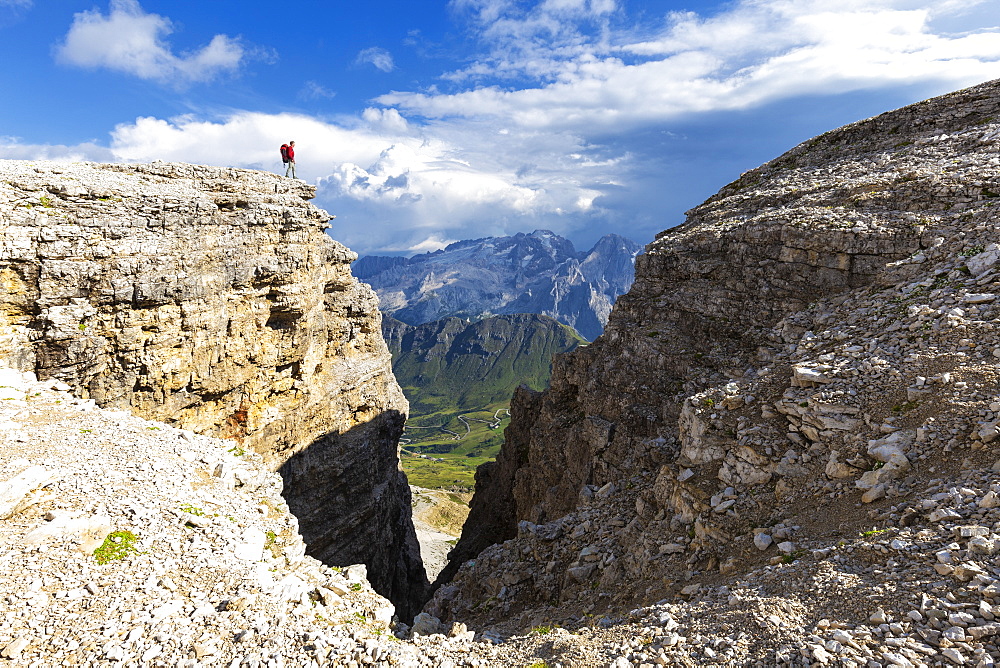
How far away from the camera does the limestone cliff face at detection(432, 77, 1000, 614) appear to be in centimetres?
2211

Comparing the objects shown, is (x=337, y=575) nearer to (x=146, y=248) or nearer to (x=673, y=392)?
(x=673, y=392)

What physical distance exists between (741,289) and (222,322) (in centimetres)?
4046

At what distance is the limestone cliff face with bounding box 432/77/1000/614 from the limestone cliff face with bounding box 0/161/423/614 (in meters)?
23.6

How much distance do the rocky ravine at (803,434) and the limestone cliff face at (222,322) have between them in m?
25.9

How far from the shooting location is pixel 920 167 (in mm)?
28297

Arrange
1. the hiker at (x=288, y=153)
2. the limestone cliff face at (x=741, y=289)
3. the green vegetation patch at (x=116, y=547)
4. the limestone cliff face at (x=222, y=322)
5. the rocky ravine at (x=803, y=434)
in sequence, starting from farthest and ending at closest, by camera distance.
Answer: the hiker at (x=288, y=153) < the limestone cliff face at (x=222, y=322) < the limestone cliff face at (x=741, y=289) < the green vegetation patch at (x=116, y=547) < the rocky ravine at (x=803, y=434)

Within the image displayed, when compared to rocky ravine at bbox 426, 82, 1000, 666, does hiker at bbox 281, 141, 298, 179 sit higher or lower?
higher

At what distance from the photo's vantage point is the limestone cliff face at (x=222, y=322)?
3206 cm

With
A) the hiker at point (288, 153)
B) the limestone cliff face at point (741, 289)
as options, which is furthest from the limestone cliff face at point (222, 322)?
the limestone cliff face at point (741, 289)

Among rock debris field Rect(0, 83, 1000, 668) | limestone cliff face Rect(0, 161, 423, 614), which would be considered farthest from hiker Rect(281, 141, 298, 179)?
rock debris field Rect(0, 83, 1000, 668)

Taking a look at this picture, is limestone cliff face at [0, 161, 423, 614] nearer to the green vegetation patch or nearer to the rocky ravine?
the green vegetation patch

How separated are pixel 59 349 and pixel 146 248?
887 centimetres

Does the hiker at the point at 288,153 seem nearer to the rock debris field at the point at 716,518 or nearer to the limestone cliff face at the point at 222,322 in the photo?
the limestone cliff face at the point at 222,322

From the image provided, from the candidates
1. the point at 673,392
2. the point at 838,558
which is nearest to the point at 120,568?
the point at 838,558
